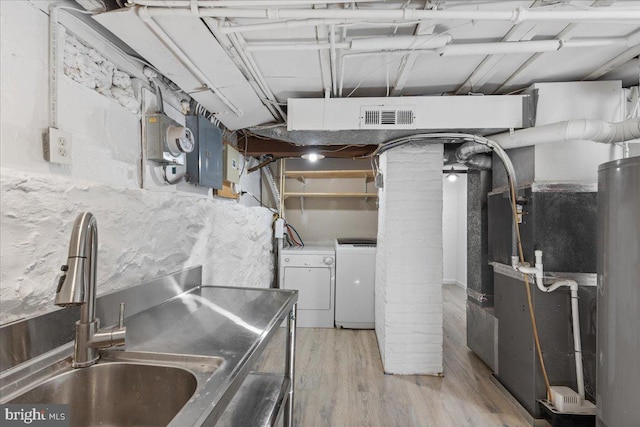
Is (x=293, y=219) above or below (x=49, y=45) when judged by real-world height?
below

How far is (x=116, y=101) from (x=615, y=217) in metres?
2.39

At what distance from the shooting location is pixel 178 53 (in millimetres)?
1411

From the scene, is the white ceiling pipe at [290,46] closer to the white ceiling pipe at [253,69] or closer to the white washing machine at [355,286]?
the white ceiling pipe at [253,69]

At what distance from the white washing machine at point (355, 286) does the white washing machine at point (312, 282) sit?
9 centimetres

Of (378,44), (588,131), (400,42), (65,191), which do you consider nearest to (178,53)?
(65,191)

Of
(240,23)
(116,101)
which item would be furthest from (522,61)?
(116,101)

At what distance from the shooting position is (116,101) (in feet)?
4.49

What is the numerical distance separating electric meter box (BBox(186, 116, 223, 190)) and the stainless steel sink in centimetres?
119

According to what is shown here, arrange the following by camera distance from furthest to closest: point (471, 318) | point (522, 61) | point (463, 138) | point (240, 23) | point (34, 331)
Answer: point (471, 318), point (463, 138), point (522, 61), point (240, 23), point (34, 331)

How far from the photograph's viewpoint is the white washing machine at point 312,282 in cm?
353

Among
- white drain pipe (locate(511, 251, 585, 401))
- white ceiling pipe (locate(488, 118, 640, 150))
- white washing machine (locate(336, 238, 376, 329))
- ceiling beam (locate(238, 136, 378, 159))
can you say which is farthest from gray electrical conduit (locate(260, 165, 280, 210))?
white drain pipe (locate(511, 251, 585, 401))

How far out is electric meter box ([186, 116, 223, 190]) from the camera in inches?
74.2

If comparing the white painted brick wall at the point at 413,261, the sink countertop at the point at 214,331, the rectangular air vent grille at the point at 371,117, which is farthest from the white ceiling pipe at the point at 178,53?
the white painted brick wall at the point at 413,261

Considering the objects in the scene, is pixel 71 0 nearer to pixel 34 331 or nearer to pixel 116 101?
pixel 116 101
